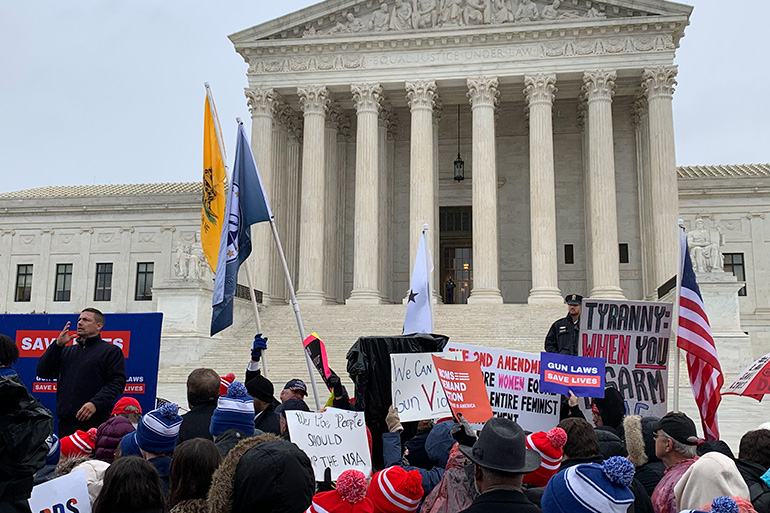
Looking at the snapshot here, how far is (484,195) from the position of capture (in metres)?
32.0

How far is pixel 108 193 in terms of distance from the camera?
4572 cm

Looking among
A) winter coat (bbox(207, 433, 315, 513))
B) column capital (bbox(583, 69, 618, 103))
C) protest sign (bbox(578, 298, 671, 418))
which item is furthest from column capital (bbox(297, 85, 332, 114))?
winter coat (bbox(207, 433, 315, 513))

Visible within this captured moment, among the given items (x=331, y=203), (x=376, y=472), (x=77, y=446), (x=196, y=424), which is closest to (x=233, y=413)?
(x=196, y=424)

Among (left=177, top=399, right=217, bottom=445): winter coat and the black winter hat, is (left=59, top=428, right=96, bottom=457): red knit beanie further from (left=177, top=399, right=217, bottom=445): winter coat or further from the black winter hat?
the black winter hat

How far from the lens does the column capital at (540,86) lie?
3224 cm

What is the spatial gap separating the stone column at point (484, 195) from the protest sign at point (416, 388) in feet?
76.7

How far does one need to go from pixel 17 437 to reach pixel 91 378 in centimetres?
384

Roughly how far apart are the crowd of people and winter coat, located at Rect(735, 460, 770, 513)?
10mm

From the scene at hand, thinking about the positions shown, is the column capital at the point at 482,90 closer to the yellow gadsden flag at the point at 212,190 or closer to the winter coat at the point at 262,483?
the yellow gadsden flag at the point at 212,190

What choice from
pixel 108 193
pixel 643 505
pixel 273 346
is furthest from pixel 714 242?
pixel 108 193

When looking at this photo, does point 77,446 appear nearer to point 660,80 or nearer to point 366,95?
point 366,95

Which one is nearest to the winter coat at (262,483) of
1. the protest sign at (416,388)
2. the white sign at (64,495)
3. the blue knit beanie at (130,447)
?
the white sign at (64,495)

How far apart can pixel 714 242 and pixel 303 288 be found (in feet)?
54.6

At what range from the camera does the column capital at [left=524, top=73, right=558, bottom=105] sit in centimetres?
3224
